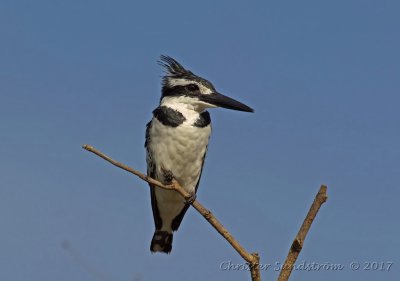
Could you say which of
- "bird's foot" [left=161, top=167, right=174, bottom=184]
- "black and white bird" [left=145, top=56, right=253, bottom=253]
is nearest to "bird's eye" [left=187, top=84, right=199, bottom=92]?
"black and white bird" [left=145, top=56, right=253, bottom=253]

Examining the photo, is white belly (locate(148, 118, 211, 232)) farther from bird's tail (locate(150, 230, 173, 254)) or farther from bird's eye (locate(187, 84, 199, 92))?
bird's tail (locate(150, 230, 173, 254))

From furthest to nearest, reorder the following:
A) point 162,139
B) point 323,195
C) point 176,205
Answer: point 176,205 → point 162,139 → point 323,195

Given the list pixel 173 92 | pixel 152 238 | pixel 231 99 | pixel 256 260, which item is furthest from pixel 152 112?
pixel 256 260

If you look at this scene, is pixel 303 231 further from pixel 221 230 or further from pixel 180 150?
pixel 180 150

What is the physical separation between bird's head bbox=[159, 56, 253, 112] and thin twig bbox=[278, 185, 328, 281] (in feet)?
10.7

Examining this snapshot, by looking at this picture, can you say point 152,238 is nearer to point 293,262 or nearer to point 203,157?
point 203,157

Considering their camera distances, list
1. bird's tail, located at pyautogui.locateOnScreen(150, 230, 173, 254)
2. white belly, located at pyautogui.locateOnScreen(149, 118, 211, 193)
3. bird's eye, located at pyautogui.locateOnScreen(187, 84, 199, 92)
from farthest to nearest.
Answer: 1. bird's tail, located at pyautogui.locateOnScreen(150, 230, 173, 254)
2. bird's eye, located at pyautogui.locateOnScreen(187, 84, 199, 92)
3. white belly, located at pyautogui.locateOnScreen(149, 118, 211, 193)

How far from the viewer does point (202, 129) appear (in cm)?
717

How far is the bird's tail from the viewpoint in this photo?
8.01 m

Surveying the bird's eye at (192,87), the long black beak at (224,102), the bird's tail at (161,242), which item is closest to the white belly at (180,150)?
the long black beak at (224,102)

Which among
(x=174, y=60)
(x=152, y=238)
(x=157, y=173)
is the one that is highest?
(x=174, y=60)

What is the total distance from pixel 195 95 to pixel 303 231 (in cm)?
345

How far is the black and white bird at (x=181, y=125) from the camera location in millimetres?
7109

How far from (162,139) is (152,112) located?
1.23ft
